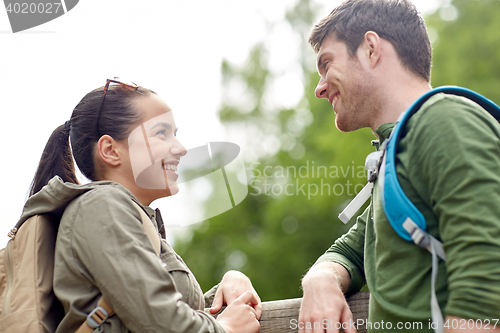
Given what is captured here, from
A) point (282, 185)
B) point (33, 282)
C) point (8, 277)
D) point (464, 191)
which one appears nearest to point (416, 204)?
point (464, 191)

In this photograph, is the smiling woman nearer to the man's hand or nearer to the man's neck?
the man's hand

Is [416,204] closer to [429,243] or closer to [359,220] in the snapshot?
[429,243]

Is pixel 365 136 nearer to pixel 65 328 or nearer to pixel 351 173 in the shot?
pixel 351 173

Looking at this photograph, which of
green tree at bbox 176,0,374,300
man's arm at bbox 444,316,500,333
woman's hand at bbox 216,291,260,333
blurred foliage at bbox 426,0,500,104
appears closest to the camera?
man's arm at bbox 444,316,500,333

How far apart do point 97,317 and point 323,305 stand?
3.09ft

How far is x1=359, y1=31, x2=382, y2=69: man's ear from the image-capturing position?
2430mm

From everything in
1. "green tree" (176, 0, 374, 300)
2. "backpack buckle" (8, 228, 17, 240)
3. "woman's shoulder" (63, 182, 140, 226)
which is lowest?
"green tree" (176, 0, 374, 300)

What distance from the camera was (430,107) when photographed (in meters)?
1.70

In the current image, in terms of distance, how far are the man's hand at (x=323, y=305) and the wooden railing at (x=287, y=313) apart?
88mm

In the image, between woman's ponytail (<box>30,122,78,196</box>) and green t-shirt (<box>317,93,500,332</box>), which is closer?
green t-shirt (<box>317,93,500,332</box>)

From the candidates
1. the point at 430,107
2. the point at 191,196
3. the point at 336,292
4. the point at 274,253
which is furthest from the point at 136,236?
the point at 274,253

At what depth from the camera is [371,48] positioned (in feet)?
8.11

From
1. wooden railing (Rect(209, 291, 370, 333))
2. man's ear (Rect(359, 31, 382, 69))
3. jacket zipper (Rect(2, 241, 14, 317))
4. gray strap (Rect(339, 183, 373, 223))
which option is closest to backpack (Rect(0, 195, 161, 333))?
jacket zipper (Rect(2, 241, 14, 317))

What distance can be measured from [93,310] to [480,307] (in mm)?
1413
